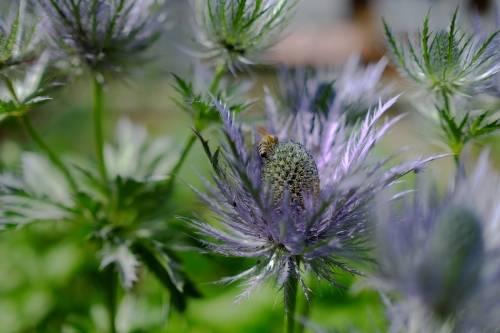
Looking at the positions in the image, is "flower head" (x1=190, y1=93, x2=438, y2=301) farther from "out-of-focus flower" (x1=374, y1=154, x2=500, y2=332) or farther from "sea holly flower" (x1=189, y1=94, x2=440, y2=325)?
"out-of-focus flower" (x1=374, y1=154, x2=500, y2=332)

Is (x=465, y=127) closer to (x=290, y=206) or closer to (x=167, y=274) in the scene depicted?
(x=290, y=206)

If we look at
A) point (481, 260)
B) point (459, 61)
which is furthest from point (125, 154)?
point (481, 260)

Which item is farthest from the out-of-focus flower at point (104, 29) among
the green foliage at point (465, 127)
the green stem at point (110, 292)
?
the green foliage at point (465, 127)

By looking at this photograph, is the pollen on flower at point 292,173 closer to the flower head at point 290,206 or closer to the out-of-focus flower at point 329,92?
the flower head at point 290,206

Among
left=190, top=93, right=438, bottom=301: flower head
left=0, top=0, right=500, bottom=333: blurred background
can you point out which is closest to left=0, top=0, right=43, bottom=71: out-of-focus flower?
left=0, top=0, right=500, bottom=333: blurred background

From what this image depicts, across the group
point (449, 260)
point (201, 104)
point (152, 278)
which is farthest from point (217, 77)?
point (152, 278)

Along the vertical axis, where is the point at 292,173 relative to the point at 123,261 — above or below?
above

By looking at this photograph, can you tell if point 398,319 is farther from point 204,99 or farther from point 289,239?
point 204,99
